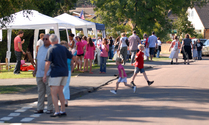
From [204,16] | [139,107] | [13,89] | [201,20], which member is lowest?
[139,107]

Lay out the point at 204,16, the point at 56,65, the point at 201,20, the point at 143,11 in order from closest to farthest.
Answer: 1. the point at 56,65
2. the point at 143,11
3. the point at 201,20
4. the point at 204,16

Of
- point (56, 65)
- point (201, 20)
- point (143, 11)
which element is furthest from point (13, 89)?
point (201, 20)

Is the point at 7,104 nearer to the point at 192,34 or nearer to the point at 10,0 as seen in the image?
A: the point at 10,0

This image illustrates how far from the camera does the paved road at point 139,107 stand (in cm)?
771

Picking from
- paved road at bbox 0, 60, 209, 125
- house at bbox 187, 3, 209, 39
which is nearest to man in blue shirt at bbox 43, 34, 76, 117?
paved road at bbox 0, 60, 209, 125

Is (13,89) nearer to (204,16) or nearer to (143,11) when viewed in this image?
(143,11)

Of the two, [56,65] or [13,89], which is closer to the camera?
[56,65]

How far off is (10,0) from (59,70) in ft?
20.6

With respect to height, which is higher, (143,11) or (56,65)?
(143,11)

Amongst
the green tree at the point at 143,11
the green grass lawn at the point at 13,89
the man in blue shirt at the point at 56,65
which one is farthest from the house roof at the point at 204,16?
the man in blue shirt at the point at 56,65

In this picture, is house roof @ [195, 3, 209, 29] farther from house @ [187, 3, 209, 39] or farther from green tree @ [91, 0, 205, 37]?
green tree @ [91, 0, 205, 37]

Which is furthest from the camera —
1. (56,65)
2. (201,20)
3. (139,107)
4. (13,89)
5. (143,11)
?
(201,20)

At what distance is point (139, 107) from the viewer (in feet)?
30.4

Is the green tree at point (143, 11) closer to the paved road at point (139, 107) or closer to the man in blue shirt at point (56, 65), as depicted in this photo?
the paved road at point (139, 107)
